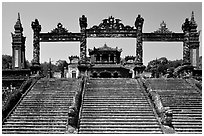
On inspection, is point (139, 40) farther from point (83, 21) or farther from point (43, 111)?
point (43, 111)

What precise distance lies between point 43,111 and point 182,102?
770cm

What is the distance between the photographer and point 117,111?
14133 millimetres

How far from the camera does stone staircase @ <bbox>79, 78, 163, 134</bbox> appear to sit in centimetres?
1240

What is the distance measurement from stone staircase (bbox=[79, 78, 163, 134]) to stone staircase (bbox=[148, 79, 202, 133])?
1.13 metres

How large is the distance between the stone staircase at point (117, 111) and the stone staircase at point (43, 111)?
1048mm

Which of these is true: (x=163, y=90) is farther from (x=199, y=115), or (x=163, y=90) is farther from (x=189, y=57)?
(x=189, y=57)

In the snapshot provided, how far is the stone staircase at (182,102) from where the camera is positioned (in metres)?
12.7

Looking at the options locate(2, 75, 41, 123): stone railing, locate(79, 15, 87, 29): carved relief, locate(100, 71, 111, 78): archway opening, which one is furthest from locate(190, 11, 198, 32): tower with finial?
locate(2, 75, 41, 123): stone railing

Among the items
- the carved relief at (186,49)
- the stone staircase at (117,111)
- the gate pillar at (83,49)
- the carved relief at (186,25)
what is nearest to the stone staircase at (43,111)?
the stone staircase at (117,111)

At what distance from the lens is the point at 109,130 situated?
40.3 feet

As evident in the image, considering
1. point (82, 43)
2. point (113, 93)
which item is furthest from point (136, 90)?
point (82, 43)

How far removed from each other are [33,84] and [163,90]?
859 centimetres

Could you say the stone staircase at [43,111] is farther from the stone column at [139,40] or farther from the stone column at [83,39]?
the stone column at [139,40]

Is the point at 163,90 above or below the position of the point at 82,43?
below
